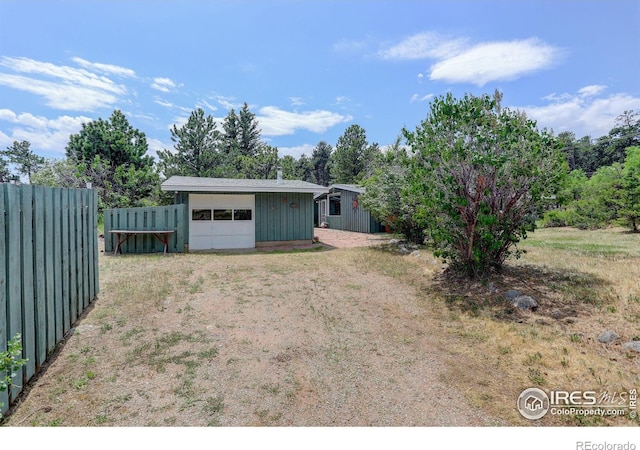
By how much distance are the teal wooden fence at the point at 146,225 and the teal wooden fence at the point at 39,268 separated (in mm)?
5840

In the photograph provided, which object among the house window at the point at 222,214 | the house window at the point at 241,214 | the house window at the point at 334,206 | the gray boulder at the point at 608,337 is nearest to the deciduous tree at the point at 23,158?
the house window at the point at 334,206

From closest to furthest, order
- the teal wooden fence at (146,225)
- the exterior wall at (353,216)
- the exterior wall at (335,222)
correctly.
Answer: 1. the teal wooden fence at (146,225)
2. the exterior wall at (353,216)
3. the exterior wall at (335,222)

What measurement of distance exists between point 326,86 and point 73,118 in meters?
16.7

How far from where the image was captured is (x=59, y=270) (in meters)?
3.28

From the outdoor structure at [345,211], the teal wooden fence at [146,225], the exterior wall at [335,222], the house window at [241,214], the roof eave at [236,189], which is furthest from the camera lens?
the exterior wall at [335,222]

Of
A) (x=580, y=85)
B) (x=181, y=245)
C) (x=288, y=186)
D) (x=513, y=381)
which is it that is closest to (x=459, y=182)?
(x=513, y=381)

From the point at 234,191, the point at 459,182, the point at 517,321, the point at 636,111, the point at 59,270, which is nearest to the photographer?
the point at 59,270

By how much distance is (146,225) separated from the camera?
971 cm

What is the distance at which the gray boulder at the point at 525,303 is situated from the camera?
440 centimetres

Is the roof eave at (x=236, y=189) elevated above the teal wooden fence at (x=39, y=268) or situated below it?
above

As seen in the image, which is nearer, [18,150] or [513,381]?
[513,381]

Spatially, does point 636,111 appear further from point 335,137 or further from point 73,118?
point 73,118

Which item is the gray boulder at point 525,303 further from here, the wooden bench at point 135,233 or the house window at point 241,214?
the wooden bench at point 135,233

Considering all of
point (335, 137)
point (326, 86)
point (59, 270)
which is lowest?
point (59, 270)
